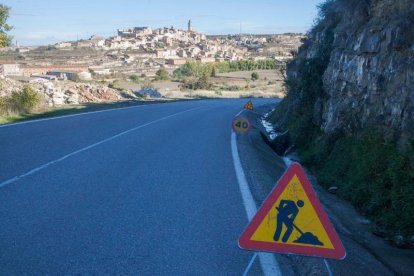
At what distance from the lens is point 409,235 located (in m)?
7.21

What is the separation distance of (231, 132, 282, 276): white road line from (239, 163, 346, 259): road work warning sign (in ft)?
1.03

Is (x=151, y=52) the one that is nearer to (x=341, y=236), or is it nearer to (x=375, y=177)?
(x=375, y=177)

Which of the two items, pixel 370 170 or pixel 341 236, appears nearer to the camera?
pixel 341 236

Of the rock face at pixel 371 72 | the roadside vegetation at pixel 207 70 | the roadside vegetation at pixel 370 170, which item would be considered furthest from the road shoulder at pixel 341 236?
the roadside vegetation at pixel 207 70

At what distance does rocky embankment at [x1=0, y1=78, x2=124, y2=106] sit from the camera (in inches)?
1072

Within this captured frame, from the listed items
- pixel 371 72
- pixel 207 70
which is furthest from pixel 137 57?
pixel 371 72

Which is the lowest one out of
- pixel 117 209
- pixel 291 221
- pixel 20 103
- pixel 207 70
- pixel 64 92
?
pixel 207 70

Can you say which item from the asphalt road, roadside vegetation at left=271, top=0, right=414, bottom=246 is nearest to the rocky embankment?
the asphalt road

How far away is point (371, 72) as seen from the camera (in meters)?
11.3

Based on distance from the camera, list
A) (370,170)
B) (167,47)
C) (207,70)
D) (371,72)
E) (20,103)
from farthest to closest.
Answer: (167,47) → (207,70) → (20,103) → (371,72) → (370,170)

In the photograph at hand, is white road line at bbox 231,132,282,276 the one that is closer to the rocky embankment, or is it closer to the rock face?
the rock face

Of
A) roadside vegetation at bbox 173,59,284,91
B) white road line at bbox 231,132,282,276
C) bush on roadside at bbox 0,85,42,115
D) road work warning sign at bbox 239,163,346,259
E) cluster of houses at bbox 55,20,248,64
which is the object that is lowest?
roadside vegetation at bbox 173,59,284,91

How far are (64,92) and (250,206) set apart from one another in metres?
28.2

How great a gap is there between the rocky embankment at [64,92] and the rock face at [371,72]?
631 inches
